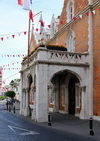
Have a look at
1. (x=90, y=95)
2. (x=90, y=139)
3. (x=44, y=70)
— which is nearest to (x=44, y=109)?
(x=44, y=70)

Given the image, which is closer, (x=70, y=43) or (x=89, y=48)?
(x=89, y=48)

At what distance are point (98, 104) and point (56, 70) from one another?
413cm

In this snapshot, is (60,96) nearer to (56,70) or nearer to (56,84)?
(56,84)

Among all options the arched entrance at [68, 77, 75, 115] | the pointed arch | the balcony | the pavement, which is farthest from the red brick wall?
the pavement

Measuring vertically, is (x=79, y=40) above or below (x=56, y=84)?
above

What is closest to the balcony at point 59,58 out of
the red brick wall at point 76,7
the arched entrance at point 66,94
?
the arched entrance at point 66,94

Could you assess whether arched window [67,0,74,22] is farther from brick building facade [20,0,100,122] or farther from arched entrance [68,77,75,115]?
arched entrance [68,77,75,115]

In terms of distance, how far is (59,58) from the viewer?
15.2 meters

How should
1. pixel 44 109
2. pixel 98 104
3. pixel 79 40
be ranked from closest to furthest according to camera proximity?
1. pixel 44 109
2. pixel 98 104
3. pixel 79 40

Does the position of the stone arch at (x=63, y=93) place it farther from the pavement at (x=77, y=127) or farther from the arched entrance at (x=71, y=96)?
the pavement at (x=77, y=127)

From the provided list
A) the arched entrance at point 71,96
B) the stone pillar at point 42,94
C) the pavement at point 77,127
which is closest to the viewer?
the pavement at point 77,127

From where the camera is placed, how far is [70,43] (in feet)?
68.6

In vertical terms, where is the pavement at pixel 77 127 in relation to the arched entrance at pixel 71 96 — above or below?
below

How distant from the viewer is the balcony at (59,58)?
14547mm
